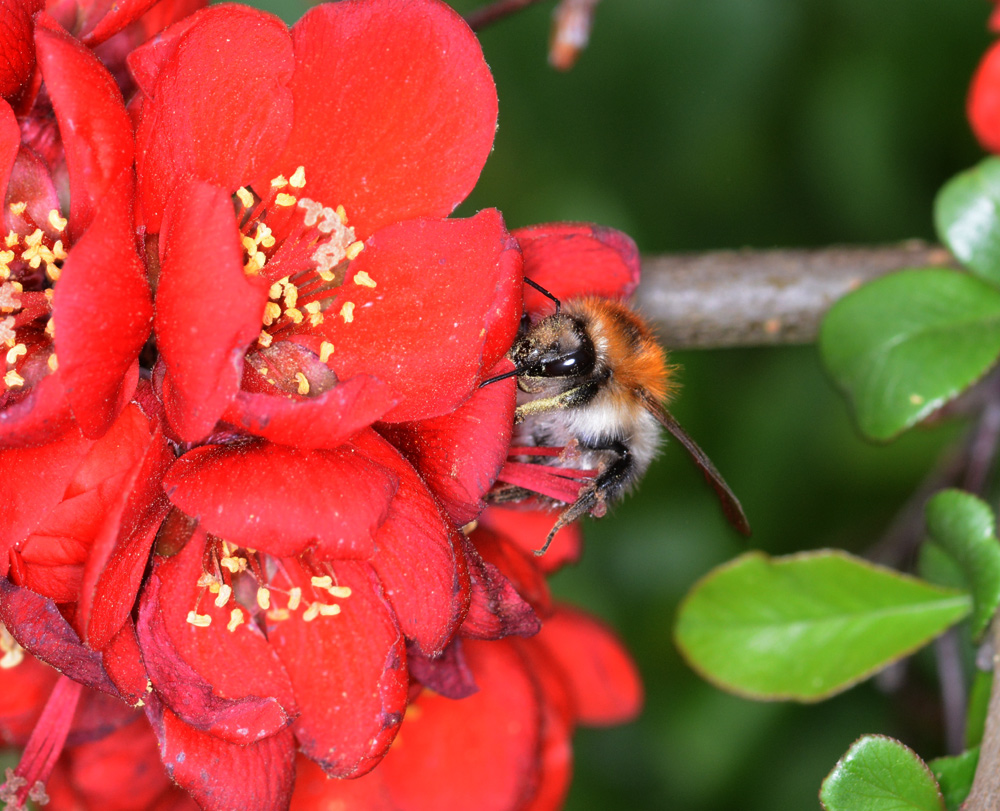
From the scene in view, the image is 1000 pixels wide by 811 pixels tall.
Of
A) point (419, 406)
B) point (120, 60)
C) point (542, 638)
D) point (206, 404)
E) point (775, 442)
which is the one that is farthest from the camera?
point (775, 442)

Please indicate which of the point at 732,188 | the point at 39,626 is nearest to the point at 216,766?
the point at 39,626

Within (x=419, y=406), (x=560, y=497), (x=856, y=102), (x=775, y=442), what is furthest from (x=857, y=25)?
(x=419, y=406)

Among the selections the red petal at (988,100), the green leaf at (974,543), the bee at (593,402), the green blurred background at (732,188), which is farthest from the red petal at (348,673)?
the green blurred background at (732,188)

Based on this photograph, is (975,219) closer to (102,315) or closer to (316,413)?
(316,413)

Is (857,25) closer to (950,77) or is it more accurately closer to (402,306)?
(950,77)

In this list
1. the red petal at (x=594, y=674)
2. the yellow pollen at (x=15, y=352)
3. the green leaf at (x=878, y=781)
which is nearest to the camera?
the yellow pollen at (x=15, y=352)

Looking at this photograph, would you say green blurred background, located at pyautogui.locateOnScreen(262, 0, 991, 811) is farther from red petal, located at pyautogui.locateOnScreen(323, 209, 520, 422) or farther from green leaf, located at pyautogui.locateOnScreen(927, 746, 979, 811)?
red petal, located at pyautogui.locateOnScreen(323, 209, 520, 422)

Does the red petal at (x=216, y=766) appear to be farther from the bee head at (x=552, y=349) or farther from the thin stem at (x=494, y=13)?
the thin stem at (x=494, y=13)
